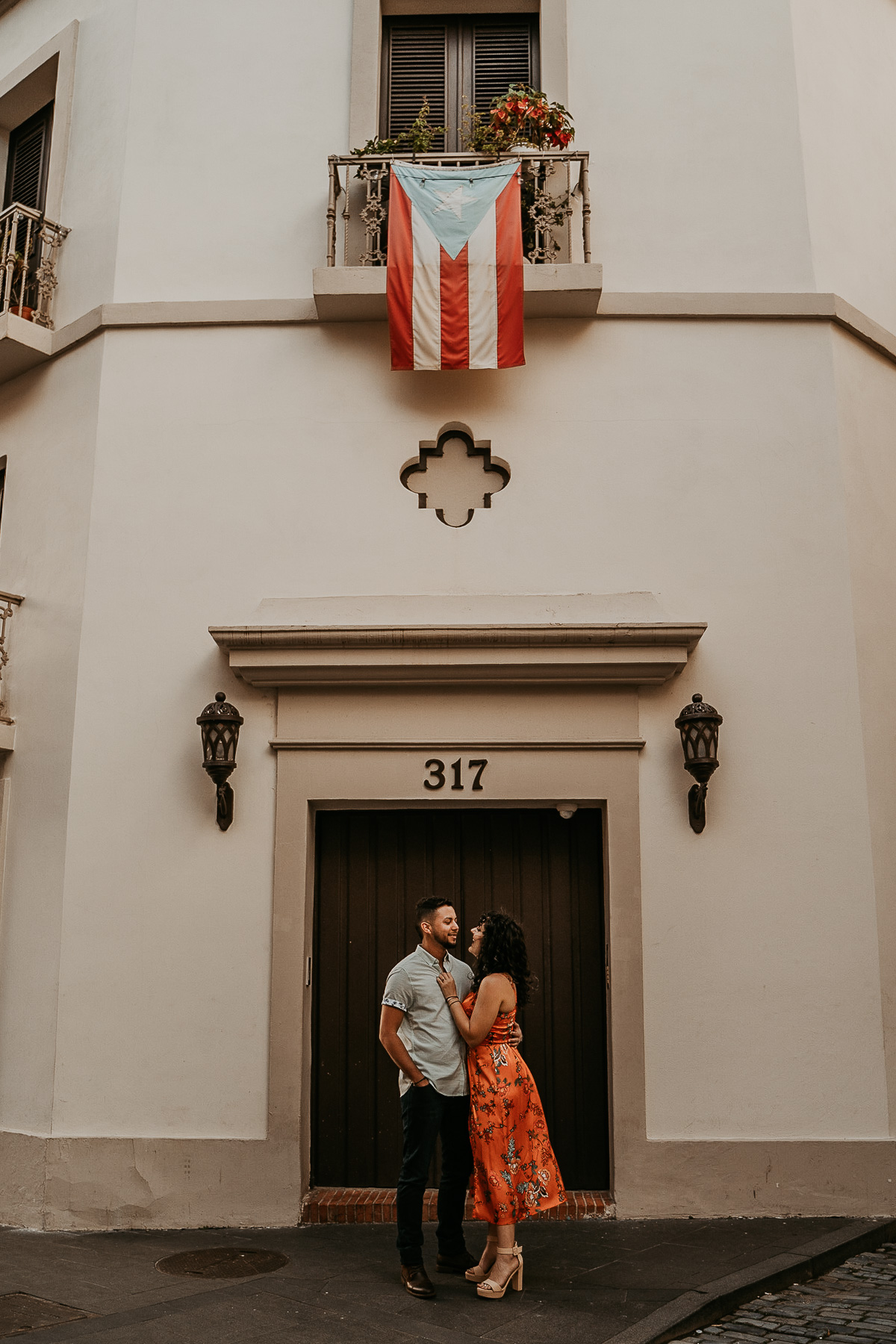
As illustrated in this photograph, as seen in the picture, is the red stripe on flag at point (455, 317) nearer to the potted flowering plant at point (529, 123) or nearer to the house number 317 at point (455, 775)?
the potted flowering plant at point (529, 123)

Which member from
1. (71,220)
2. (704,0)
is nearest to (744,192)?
(704,0)

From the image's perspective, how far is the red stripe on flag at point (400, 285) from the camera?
7832mm

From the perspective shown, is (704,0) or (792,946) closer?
(792,946)

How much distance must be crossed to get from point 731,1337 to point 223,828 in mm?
4204

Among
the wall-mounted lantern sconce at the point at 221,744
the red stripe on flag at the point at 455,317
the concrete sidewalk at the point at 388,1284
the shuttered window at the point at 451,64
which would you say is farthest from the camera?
the shuttered window at the point at 451,64

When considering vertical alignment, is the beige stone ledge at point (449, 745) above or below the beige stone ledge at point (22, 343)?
below

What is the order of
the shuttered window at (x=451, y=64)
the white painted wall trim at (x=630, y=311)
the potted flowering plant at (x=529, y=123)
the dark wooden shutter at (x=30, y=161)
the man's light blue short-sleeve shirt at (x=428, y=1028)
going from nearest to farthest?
1. the man's light blue short-sleeve shirt at (x=428, y=1028)
2. the white painted wall trim at (x=630, y=311)
3. the potted flowering plant at (x=529, y=123)
4. the shuttered window at (x=451, y=64)
5. the dark wooden shutter at (x=30, y=161)

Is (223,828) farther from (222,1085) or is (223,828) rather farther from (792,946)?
(792,946)

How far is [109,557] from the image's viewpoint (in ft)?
26.1

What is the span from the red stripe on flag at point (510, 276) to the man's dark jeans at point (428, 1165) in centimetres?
486

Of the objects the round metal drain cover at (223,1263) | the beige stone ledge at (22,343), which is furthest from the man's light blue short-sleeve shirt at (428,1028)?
the beige stone ledge at (22,343)

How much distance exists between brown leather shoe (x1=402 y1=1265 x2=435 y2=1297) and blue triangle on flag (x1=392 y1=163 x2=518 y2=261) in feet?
21.0

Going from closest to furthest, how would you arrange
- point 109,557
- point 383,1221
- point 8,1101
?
point 383,1221 < point 8,1101 < point 109,557

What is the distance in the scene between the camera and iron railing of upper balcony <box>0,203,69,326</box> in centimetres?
884
